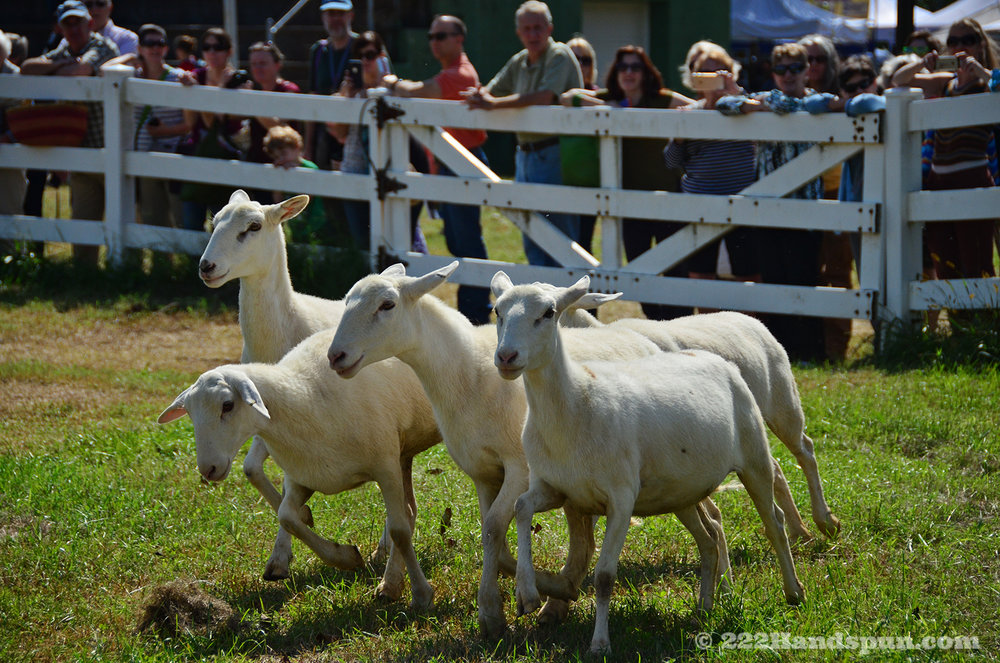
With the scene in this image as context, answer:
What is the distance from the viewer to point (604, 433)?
13.6 feet

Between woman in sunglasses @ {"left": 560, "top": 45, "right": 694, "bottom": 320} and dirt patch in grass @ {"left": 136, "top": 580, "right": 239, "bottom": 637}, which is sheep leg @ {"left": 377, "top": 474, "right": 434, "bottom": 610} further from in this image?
woman in sunglasses @ {"left": 560, "top": 45, "right": 694, "bottom": 320}

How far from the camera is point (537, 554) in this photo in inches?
203

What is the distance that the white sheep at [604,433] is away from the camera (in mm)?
4090

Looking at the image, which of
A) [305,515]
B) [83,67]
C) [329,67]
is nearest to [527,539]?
[305,515]

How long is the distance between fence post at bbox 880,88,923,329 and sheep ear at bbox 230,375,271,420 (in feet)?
15.5

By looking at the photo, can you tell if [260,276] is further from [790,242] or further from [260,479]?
[790,242]

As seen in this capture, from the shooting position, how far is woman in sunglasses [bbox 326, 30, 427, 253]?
9.90 m

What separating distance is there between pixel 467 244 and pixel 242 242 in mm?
4036

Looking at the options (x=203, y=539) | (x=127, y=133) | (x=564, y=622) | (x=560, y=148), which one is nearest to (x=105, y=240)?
(x=127, y=133)

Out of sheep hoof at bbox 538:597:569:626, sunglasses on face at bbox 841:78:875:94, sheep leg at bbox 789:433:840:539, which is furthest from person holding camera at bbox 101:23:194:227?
sheep hoof at bbox 538:597:569:626

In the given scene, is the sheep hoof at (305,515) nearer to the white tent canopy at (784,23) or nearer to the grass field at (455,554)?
the grass field at (455,554)

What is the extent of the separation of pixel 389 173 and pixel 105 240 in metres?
3.10

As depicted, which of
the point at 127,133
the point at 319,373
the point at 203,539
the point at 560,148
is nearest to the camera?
the point at 319,373

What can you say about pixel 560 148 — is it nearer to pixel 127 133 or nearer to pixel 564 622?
pixel 127 133
